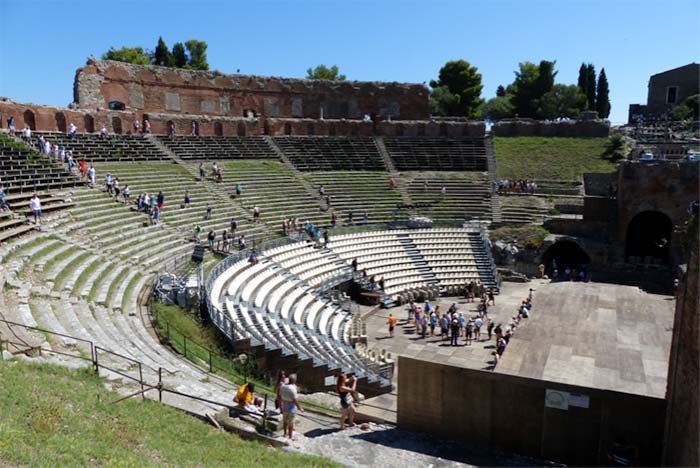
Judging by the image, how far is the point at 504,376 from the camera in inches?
323

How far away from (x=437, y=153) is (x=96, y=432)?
37580 millimetres

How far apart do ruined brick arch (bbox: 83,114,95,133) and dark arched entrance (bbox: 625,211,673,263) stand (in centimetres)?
3473

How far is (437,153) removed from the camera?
42094mm

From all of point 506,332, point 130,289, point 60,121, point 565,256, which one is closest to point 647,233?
point 565,256

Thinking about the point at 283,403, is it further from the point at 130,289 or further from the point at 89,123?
the point at 89,123

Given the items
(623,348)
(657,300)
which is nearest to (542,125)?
(657,300)

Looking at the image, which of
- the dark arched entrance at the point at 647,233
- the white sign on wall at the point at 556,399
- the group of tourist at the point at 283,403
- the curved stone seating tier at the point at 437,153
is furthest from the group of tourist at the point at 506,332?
A: the curved stone seating tier at the point at 437,153

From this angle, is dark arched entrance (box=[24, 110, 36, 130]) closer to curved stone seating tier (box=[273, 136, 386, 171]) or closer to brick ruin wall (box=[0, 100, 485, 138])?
brick ruin wall (box=[0, 100, 485, 138])

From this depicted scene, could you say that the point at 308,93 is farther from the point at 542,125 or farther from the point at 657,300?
the point at 657,300

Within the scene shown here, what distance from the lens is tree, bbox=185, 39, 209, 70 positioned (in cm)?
6538

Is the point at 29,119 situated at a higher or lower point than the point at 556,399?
higher

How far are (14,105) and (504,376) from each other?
3281 centimetres

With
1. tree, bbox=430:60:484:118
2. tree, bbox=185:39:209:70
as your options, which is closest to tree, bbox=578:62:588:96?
tree, bbox=430:60:484:118

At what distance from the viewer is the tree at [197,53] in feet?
214
